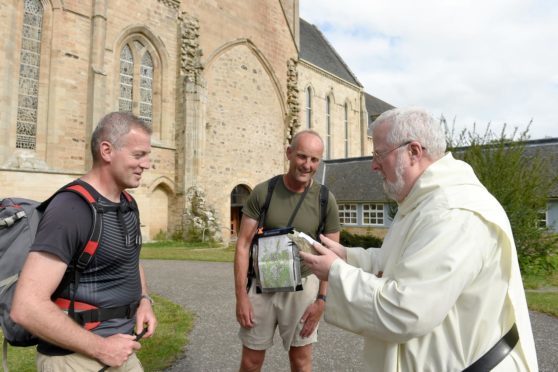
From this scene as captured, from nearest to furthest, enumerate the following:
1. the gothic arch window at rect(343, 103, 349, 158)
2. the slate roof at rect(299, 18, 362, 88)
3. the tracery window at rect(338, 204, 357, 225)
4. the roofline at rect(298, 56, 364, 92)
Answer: the tracery window at rect(338, 204, 357, 225), the roofline at rect(298, 56, 364, 92), the slate roof at rect(299, 18, 362, 88), the gothic arch window at rect(343, 103, 349, 158)

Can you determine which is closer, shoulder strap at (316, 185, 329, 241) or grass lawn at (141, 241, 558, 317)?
shoulder strap at (316, 185, 329, 241)

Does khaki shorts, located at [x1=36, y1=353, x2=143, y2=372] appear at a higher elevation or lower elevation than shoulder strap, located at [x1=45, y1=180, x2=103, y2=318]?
lower

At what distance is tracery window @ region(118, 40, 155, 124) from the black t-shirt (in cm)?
1559

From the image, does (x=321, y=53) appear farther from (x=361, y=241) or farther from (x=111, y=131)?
(x=111, y=131)

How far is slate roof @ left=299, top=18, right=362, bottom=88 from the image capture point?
29.6 meters

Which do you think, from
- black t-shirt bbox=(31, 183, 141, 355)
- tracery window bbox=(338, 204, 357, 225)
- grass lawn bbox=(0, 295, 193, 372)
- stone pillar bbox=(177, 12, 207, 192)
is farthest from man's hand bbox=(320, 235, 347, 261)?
tracery window bbox=(338, 204, 357, 225)

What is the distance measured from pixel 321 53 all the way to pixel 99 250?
107ft

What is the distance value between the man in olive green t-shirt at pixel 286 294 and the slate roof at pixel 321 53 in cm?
2606

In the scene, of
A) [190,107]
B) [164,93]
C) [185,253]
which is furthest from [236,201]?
[185,253]

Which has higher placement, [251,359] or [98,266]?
[98,266]

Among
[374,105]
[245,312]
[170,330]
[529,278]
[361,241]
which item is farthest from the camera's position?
[374,105]

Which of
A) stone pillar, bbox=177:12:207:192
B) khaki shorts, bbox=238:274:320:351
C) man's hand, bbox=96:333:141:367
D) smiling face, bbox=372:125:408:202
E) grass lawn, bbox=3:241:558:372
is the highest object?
stone pillar, bbox=177:12:207:192

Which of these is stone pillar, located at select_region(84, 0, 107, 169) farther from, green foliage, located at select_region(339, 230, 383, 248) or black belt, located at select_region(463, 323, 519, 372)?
black belt, located at select_region(463, 323, 519, 372)

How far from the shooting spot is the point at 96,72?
574 inches
